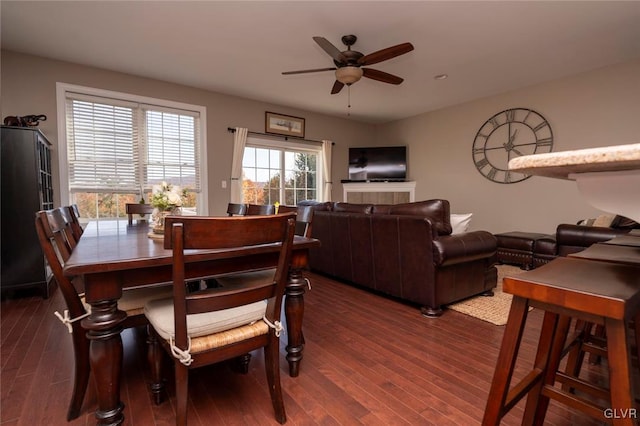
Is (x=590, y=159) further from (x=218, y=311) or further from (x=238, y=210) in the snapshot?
(x=238, y=210)

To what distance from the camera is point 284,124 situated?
216 inches

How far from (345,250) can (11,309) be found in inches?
→ 120

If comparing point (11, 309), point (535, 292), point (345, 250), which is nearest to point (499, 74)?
point (345, 250)

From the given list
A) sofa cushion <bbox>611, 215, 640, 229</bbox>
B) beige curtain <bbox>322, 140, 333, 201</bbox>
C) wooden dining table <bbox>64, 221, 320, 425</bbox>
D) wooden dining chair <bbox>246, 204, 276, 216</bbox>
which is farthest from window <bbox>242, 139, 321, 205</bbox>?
sofa cushion <bbox>611, 215, 640, 229</bbox>

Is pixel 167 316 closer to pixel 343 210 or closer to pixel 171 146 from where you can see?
pixel 343 210

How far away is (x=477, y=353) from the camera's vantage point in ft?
6.15

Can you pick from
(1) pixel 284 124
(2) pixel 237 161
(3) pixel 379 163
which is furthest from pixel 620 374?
(3) pixel 379 163

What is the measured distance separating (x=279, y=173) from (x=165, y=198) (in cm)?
386

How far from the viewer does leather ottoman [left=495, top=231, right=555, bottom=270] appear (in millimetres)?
3830

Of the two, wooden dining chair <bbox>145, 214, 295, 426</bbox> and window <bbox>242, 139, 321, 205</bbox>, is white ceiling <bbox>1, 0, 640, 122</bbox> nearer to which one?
window <bbox>242, 139, 321, 205</bbox>

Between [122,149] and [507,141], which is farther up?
[507,141]

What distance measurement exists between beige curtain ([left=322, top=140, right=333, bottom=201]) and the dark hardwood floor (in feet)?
12.8

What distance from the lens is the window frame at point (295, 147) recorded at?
5.25 metres

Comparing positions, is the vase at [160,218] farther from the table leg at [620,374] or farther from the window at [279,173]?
the window at [279,173]
